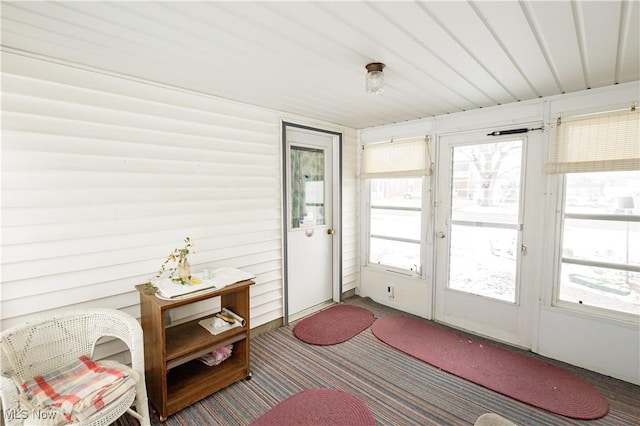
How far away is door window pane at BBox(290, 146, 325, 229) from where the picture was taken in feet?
11.6

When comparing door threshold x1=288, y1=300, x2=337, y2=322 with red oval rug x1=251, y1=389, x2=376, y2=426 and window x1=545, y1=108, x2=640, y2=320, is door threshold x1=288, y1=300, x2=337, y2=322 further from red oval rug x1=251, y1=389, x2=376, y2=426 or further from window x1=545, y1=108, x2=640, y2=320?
window x1=545, y1=108, x2=640, y2=320

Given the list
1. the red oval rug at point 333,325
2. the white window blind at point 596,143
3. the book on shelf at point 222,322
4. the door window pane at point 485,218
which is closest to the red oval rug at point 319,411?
the book on shelf at point 222,322

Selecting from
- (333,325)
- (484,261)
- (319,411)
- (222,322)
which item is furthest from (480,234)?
(222,322)

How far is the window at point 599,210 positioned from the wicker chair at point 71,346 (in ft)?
11.2

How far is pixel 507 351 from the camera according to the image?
2885 mm

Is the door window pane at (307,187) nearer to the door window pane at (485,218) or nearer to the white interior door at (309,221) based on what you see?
the white interior door at (309,221)

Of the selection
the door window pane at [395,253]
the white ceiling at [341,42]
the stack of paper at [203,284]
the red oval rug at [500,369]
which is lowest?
the red oval rug at [500,369]

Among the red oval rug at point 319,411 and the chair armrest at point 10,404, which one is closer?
the chair armrest at point 10,404

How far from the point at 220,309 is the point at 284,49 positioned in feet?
7.37

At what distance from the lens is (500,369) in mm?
2596

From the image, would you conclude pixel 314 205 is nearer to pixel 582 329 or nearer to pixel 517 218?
pixel 517 218

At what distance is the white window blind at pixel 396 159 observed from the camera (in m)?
3.54

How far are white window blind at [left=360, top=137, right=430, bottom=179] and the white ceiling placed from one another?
3.46ft

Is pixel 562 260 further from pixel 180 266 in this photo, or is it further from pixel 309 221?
pixel 180 266
